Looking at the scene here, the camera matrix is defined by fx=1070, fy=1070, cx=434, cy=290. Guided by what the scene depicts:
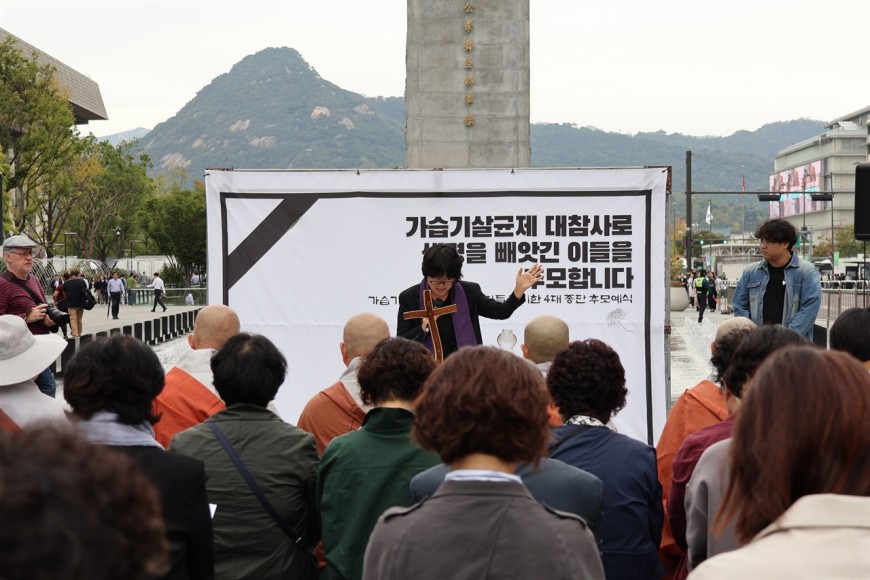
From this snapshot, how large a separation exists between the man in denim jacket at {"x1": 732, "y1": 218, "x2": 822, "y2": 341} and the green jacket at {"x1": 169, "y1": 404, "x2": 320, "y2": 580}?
5.25m

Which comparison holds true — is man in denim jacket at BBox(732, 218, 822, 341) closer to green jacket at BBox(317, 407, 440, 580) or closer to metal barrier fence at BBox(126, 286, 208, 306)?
green jacket at BBox(317, 407, 440, 580)

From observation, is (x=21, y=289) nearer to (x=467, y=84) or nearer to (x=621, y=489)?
(x=467, y=84)

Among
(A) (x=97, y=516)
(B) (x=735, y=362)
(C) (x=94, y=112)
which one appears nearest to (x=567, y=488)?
(B) (x=735, y=362)

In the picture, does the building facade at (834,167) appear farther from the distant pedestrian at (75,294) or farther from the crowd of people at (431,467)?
the crowd of people at (431,467)

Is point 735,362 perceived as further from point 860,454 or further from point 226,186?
point 226,186

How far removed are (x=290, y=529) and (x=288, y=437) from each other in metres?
0.35

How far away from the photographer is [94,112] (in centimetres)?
8894

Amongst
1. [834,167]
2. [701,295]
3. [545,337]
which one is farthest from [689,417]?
[834,167]

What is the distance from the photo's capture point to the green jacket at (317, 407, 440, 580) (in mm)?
3883

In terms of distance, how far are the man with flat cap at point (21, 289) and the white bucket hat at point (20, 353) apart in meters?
5.41

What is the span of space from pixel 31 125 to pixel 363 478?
43067 millimetres

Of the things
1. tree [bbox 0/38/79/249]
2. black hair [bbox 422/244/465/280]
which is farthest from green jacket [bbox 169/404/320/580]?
tree [bbox 0/38/79/249]

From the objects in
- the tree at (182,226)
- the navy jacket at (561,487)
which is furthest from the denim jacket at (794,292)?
the tree at (182,226)

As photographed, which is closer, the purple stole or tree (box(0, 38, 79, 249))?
the purple stole
